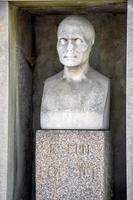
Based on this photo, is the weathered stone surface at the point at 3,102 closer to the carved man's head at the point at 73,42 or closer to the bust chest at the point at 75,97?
the bust chest at the point at 75,97

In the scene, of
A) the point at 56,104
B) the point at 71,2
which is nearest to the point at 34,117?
the point at 56,104

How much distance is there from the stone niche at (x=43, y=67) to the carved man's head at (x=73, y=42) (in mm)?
528

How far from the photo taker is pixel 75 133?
8000 mm

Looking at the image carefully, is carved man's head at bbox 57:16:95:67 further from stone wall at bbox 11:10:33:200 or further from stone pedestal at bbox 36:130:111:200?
stone pedestal at bbox 36:130:111:200

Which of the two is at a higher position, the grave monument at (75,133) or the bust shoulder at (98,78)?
the bust shoulder at (98,78)

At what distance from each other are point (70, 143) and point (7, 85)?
1.05 meters

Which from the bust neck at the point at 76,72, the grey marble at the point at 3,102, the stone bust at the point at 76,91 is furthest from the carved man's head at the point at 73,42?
the grey marble at the point at 3,102

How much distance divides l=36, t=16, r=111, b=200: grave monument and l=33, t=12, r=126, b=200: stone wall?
0.67 metres

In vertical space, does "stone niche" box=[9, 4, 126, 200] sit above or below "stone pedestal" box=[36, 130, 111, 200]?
above

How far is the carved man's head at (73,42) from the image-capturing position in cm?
811

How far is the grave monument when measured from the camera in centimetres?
798

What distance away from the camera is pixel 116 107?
902 cm

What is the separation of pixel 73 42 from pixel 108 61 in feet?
3.60

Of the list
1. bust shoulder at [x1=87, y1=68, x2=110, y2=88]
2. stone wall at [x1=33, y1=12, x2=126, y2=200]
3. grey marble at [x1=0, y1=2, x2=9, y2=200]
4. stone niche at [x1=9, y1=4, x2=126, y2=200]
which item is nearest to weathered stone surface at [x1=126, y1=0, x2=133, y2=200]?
bust shoulder at [x1=87, y1=68, x2=110, y2=88]
